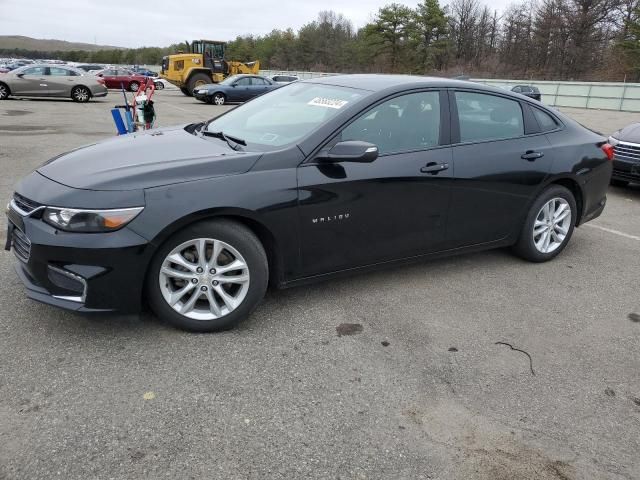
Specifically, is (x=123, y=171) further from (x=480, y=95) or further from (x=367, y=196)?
(x=480, y=95)

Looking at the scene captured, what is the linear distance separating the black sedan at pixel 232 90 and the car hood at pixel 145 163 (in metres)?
19.9

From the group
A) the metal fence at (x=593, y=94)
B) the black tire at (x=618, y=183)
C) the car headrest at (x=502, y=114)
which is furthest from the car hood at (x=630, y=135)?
the metal fence at (x=593, y=94)

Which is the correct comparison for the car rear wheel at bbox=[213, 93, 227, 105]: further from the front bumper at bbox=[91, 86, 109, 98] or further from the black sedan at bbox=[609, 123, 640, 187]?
the black sedan at bbox=[609, 123, 640, 187]

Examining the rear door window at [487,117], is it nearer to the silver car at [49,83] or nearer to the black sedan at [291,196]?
the black sedan at [291,196]

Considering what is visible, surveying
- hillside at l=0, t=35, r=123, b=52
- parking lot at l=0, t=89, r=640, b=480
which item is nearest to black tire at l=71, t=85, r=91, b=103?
parking lot at l=0, t=89, r=640, b=480

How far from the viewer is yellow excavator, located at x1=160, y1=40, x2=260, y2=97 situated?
1111 inches

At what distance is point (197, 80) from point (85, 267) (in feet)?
89.5

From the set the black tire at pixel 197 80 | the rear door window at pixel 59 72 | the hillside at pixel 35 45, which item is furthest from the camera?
the hillside at pixel 35 45

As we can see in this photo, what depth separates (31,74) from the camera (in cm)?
2092

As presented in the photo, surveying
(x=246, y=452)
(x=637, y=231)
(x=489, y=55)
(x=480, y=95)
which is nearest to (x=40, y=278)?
(x=246, y=452)

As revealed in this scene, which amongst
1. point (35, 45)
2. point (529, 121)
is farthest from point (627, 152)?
point (35, 45)

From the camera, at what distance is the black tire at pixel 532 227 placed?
459 cm

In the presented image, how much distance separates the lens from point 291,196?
3.31m

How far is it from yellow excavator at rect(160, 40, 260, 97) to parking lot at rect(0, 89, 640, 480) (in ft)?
84.6
